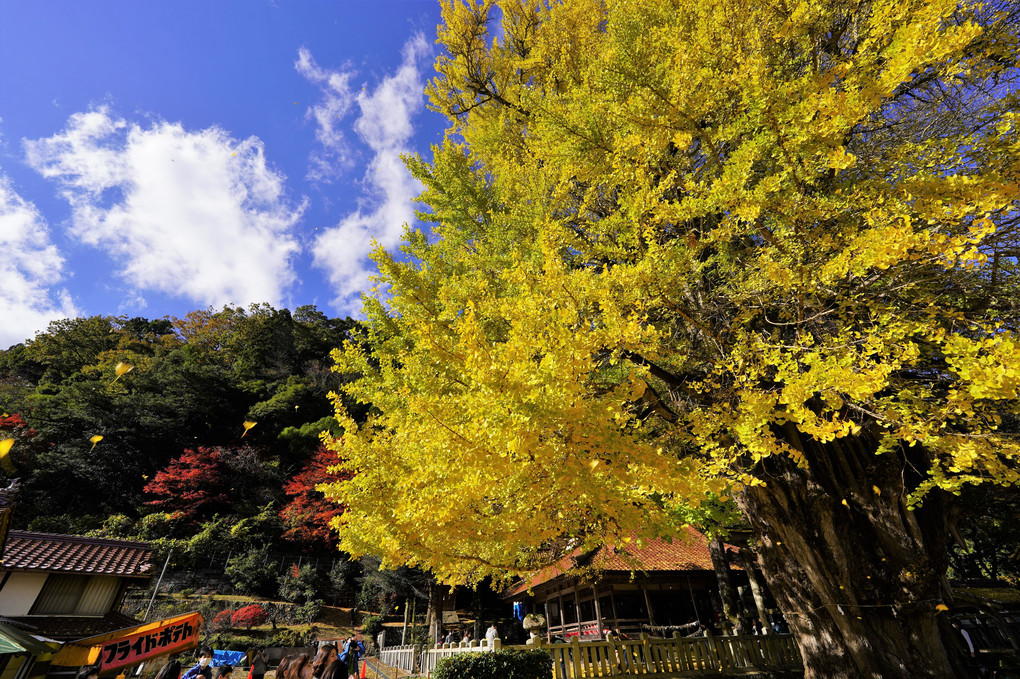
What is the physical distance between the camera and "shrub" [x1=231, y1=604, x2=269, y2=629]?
15305 mm

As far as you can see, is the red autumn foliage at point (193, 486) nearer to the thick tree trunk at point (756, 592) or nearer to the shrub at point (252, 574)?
the shrub at point (252, 574)

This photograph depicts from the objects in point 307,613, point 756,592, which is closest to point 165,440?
point 307,613

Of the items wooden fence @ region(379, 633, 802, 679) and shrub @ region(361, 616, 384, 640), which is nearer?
wooden fence @ region(379, 633, 802, 679)

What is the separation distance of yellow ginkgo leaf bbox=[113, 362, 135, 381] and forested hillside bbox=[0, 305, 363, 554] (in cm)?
14

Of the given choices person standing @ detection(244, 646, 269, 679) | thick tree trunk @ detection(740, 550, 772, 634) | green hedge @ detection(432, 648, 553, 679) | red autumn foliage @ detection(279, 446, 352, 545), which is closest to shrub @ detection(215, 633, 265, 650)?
person standing @ detection(244, 646, 269, 679)

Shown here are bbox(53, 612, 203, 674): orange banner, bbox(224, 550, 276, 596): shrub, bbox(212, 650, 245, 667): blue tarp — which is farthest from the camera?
bbox(224, 550, 276, 596): shrub

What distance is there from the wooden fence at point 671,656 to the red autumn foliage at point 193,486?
1795 cm

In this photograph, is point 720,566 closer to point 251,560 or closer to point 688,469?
point 688,469

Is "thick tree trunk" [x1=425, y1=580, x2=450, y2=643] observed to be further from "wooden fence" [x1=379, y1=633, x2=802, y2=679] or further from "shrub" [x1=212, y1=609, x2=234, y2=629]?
"wooden fence" [x1=379, y1=633, x2=802, y2=679]

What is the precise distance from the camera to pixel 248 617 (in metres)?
15.4

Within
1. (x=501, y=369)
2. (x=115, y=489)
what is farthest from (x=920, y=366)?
(x=115, y=489)

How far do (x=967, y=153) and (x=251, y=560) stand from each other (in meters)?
24.5

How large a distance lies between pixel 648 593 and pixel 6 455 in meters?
27.3

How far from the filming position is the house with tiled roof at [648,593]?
10.6 metres
